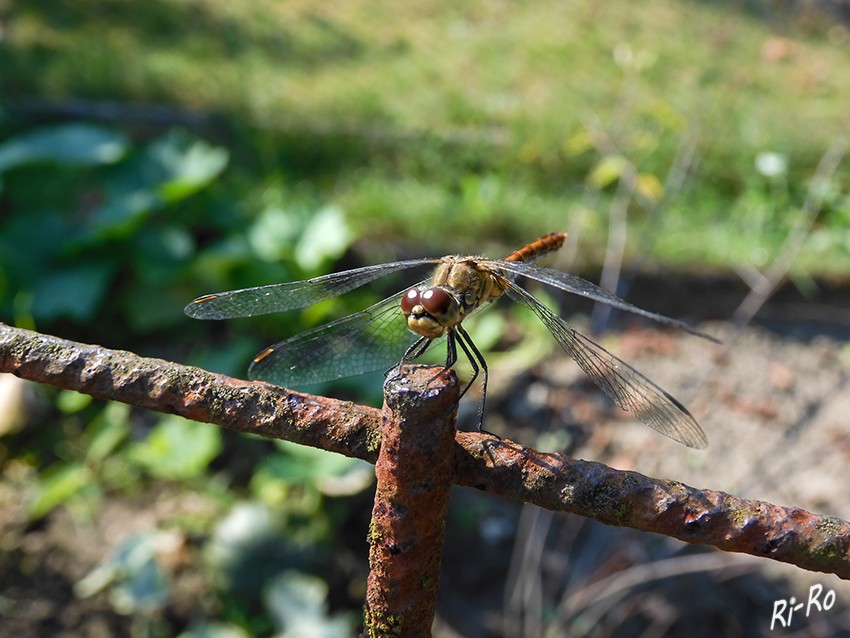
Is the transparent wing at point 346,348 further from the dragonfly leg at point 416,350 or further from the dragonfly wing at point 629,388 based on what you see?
the dragonfly wing at point 629,388

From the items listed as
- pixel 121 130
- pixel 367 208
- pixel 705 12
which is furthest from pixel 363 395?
pixel 705 12

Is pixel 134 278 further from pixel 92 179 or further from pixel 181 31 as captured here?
pixel 181 31

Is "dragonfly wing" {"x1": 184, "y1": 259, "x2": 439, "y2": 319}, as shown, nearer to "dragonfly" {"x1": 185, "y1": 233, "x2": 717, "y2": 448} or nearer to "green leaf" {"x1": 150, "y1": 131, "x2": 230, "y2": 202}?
"dragonfly" {"x1": 185, "y1": 233, "x2": 717, "y2": 448}

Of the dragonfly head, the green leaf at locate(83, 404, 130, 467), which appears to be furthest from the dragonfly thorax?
the green leaf at locate(83, 404, 130, 467)

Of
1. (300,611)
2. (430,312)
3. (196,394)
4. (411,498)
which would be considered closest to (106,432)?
(300,611)

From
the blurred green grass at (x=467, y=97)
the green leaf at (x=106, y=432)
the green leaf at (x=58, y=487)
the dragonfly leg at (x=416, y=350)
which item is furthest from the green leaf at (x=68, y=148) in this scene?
the dragonfly leg at (x=416, y=350)
